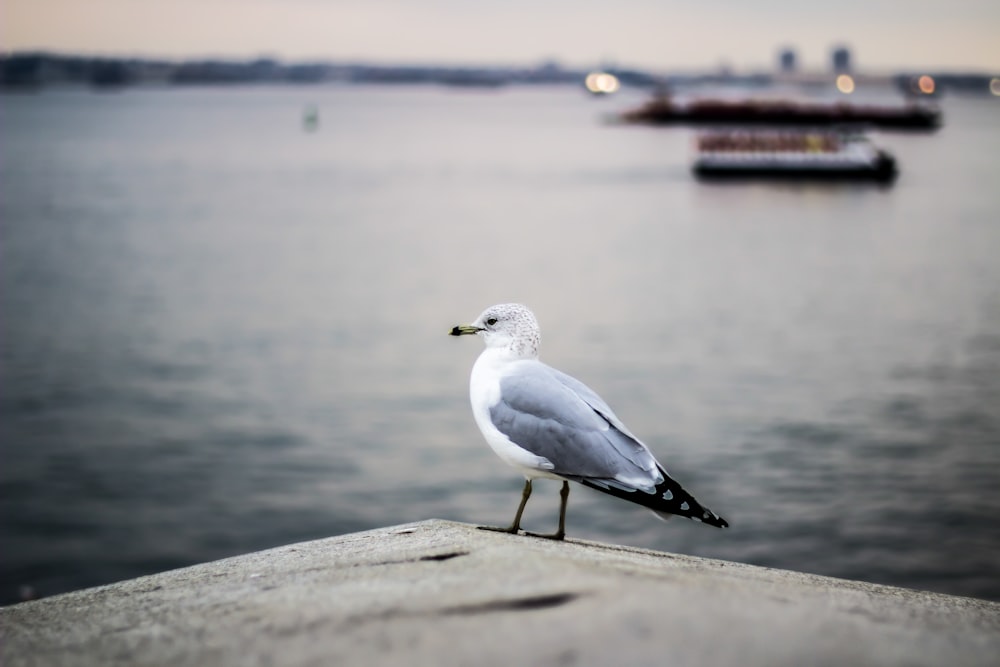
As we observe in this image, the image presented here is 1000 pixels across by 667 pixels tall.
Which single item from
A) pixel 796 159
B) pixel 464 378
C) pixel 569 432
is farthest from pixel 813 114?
pixel 569 432

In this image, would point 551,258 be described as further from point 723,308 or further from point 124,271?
point 124,271

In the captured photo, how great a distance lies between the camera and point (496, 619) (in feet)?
8.82

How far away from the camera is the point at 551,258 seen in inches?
1109

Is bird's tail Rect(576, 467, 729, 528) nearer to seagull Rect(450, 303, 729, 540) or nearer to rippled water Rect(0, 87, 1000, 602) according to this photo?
seagull Rect(450, 303, 729, 540)

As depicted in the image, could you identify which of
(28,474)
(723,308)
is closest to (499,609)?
(28,474)

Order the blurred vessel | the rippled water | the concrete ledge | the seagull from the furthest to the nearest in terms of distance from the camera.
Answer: the blurred vessel → the rippled water → the seagull → the concrete ledge

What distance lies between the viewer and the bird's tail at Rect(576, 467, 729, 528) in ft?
11.3

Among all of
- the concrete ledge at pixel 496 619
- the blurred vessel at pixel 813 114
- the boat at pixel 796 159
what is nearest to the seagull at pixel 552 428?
the concrete ledge at pixel 496 619

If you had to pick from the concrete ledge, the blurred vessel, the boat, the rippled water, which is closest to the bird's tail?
the concrete ledge

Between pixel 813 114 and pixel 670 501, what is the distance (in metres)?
99.5

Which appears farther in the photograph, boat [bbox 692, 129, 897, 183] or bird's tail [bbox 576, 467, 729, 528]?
boat [bbox 692, 129, 897, 183]

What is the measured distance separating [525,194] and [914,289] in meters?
27.7

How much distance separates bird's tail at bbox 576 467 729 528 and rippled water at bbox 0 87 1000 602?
19.6 ft

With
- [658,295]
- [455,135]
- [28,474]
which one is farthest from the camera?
[455,135]
